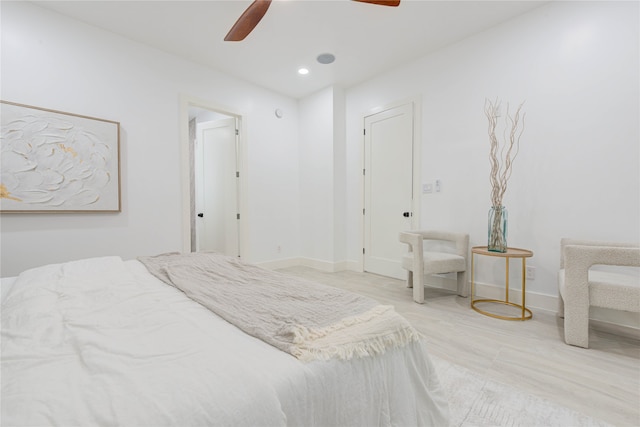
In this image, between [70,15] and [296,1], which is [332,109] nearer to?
[296,1]

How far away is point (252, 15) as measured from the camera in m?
2.05

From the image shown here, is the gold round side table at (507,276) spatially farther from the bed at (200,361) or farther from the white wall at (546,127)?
the bed at (200,361)

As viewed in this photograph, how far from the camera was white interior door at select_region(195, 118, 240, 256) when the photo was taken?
4027 millimetres

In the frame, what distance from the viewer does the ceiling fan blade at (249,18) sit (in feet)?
6.37

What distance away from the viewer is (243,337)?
846mm

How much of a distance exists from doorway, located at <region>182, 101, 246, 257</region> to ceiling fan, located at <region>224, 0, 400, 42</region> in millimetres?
1534

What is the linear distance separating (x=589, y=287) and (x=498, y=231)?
2.38ft

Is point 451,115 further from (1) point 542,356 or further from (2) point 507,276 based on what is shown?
(1) point 542,356

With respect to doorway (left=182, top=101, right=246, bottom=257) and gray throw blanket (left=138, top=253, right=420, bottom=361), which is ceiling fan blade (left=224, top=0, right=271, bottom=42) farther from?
gray throw blanket (left=138, top=253, right=420, bottom=361)

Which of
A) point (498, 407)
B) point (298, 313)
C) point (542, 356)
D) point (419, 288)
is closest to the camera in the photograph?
point (298, 313)

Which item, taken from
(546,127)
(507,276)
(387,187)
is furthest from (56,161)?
(546,127)

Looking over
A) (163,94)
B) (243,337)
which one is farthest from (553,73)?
(163,94)

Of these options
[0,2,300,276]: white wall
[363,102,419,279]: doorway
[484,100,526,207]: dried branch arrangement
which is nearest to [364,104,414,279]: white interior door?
[363,102,419,279]: doorway

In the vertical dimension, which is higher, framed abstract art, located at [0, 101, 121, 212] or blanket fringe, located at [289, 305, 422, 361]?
framed abstract art, located at [0, 101, 121, 212]
